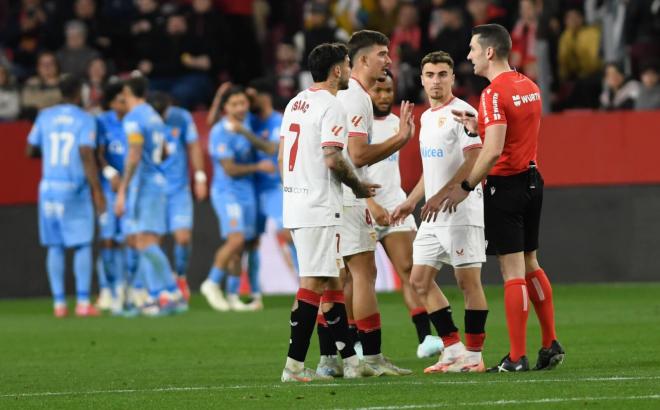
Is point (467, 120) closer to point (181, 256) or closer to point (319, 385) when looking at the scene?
point (319, 385)

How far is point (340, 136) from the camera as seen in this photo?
958 cm

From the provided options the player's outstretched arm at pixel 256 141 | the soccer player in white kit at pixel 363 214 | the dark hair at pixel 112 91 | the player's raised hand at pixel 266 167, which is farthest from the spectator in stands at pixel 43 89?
the soccer player in white kit at pixel 363 214

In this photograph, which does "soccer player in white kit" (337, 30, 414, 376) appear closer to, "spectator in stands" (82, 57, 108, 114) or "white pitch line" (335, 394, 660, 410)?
"white pitch line" (335, 394, 660, 410)

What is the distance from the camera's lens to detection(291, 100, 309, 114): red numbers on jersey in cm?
970

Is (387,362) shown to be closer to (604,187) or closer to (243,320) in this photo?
(243,320)

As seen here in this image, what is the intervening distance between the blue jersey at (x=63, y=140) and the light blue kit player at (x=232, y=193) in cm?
155

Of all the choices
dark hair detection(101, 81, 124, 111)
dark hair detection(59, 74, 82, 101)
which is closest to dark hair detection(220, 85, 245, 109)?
dark hair detection(101, 81, 124, 111)

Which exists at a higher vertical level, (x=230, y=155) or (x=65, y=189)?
(x=230, y=155)

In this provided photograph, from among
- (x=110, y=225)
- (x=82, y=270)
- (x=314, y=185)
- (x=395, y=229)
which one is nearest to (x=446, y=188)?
(x=314, y=185)

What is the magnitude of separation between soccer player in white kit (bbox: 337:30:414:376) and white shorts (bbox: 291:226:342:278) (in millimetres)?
707

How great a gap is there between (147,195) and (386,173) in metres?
5.86

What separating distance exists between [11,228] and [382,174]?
10.00 m

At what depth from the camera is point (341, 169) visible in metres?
9.56

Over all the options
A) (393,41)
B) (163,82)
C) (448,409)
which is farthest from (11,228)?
(448,409)
